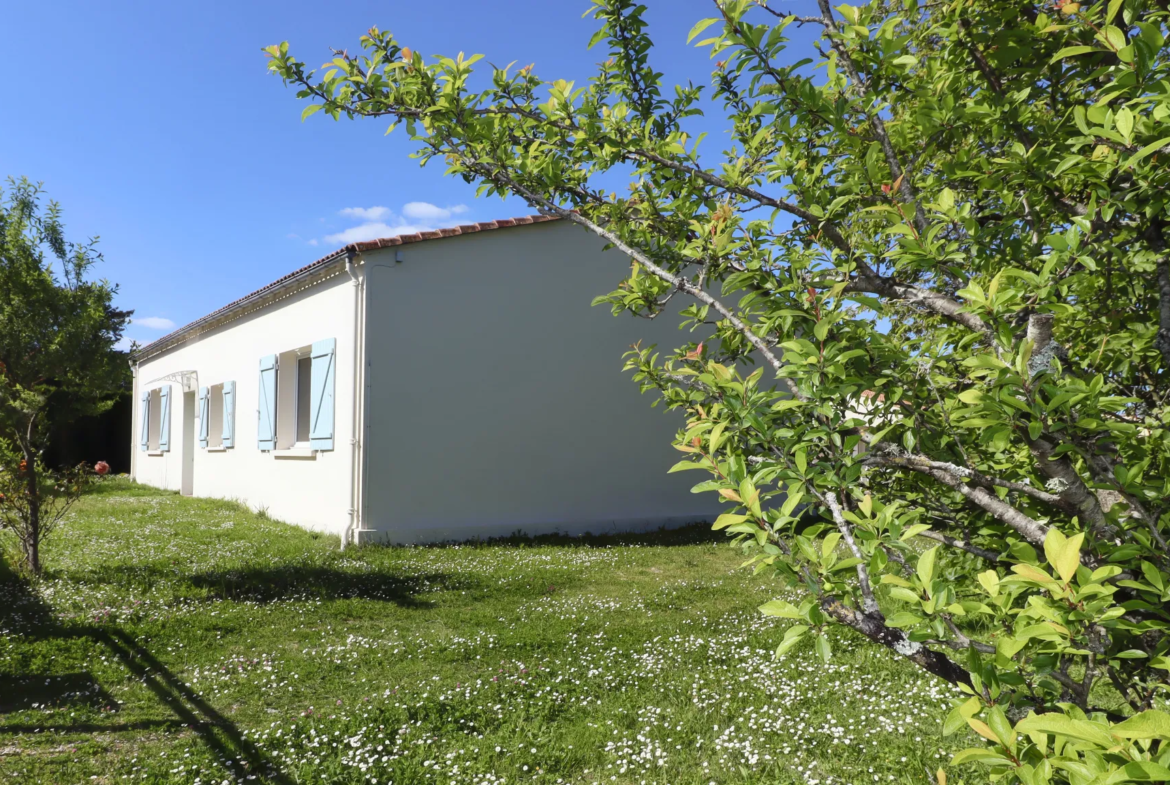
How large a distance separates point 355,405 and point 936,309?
9011 mm

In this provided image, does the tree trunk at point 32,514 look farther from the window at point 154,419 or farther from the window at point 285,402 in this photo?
the window at point 154,419

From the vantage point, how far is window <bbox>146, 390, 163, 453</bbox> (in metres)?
19.7

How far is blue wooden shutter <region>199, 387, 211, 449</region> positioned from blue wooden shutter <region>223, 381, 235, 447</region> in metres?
1.75

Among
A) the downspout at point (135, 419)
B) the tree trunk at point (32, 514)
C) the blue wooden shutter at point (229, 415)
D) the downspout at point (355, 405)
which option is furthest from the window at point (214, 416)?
the tree trunk at point (32, 514)

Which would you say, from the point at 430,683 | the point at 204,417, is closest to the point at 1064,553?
the point at 430,683

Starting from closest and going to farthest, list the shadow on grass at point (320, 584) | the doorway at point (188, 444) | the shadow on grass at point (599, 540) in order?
1. the shadow on grass at point (320, 584)
2. the shadow on grass at point (599, 540)
3. the doorway at point (188, 444)

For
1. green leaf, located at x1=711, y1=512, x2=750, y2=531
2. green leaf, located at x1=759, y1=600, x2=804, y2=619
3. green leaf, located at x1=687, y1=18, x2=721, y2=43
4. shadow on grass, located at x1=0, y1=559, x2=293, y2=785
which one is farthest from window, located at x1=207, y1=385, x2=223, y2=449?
green leaf, located at x1=759, y1=600, x2=804, y2=619

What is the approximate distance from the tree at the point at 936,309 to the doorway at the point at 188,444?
17.1 m

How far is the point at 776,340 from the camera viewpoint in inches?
79.7

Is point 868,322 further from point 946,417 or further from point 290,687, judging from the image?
point 290,687

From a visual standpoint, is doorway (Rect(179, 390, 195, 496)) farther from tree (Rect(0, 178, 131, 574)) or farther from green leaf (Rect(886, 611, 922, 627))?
green leaf (Rect(886, 611, 922, 627))

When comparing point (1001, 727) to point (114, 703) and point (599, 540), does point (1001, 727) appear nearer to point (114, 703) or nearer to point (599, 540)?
point (114, 703)

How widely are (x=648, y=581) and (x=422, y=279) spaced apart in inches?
210

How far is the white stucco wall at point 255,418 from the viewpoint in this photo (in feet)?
34.3
